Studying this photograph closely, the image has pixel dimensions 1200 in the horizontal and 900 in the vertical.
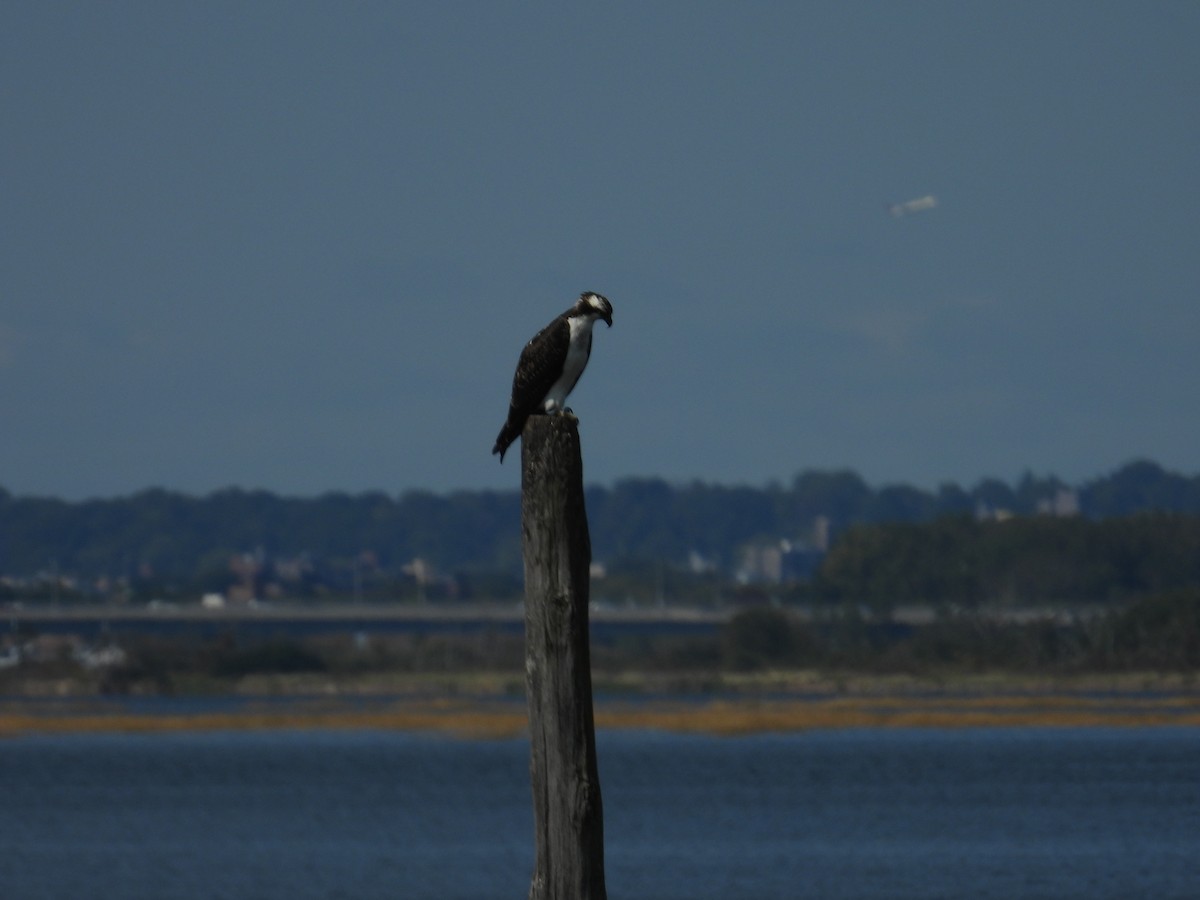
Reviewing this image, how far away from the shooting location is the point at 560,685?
42.5ft

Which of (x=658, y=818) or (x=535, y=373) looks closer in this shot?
(x=535, y=373)

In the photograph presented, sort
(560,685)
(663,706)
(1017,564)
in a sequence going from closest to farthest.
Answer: (560,685), (663,706), (1017,564)

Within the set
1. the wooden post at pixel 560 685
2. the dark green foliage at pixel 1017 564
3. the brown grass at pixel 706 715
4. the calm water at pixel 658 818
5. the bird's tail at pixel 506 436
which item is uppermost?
the dark green foliage at pixel 1017 564

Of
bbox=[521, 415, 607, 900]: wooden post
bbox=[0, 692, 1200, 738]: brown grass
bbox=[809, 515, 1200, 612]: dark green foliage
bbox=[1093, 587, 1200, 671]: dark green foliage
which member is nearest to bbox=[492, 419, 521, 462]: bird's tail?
bbox=[521, 415, 607, 900]: wooden post

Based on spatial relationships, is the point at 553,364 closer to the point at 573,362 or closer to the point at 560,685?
the point at 573,362

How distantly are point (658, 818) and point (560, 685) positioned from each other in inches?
1752

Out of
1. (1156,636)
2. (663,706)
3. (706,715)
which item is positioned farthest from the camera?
(1156,636)

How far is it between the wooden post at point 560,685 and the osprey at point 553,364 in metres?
1.02

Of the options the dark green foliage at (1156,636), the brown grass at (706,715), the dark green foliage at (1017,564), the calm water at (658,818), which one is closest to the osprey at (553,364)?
the calm water at (658,818)

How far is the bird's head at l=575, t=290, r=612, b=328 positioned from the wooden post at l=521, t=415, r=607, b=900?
1658 mm

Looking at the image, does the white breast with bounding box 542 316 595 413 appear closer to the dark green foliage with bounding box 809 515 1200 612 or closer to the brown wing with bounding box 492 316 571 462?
the brown wing with bounding box 492 316 571 462

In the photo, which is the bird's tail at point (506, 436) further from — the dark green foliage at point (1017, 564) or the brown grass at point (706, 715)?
the dark green foliage at point (1017, 564)

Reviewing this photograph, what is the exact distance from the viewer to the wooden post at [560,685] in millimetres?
12883

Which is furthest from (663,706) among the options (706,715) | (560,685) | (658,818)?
(560,685)
